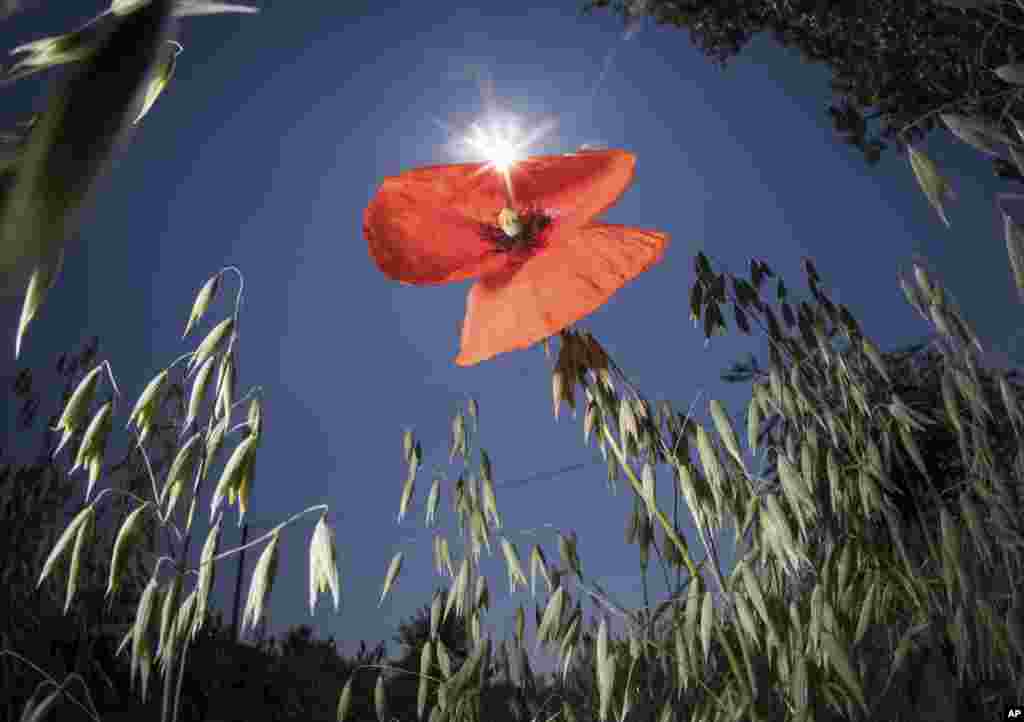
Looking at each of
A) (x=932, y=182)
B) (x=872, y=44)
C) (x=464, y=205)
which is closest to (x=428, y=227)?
(x=464, y=205)

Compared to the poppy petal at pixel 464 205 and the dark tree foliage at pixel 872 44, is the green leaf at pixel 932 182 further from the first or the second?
the dark tree foliage at pixel 872 44

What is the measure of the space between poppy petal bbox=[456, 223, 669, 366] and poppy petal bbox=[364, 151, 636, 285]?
6cm

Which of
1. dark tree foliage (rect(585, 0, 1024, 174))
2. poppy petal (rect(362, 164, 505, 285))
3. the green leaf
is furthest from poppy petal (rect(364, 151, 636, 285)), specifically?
dark tree foliage (rect(585, 0, 1024, 174))

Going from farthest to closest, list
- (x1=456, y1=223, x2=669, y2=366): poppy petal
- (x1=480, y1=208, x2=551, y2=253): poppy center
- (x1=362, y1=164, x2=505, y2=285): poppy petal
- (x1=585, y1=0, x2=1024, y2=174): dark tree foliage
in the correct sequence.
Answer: (x1=585, y1=0, x2=1024, y2=174): dark tree foliage < (x1=480, y1=208, x2=551, y2=253): poppy center < (x1=362, y1=164, x2=505, y2=285): poppy petal < (x1=456, y1=223, x2=669, y2=366): poppy petal

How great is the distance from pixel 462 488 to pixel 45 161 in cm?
119

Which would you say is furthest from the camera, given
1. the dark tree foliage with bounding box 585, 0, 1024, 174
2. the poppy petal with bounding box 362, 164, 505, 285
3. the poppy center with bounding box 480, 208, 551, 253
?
the dark tree foliage with bounding box 585, 0, 1024, 174

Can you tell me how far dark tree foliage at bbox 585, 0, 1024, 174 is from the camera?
14.5 feet

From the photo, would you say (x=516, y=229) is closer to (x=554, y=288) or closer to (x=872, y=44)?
(x=554, y=288)

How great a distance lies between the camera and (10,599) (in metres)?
2.06

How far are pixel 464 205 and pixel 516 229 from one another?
0.37 feet

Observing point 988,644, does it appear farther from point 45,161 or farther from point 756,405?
point 45,161

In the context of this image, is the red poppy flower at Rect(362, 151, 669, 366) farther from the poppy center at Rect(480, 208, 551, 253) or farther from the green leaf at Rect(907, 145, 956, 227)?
the green leaf at Rect(907, 145, 956, 227)

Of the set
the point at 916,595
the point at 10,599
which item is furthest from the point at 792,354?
the point at 10,599

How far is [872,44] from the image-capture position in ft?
16.3
